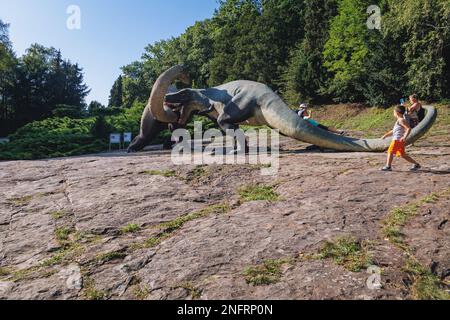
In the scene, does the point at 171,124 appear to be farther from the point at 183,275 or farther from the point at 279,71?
the point at 279,71

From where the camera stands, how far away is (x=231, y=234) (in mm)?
3684

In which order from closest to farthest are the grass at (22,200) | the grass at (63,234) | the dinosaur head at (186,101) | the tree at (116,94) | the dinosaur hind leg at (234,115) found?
the grass at (63,234) < the grass at (22,200) < the dinosaur hind leg at (234,115) < the dinosaur head at (186,101) < the tree at (116,94)

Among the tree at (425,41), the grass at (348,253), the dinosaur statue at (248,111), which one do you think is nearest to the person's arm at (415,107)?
the dinosaur statue at (248,111)

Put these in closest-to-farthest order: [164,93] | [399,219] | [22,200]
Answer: [399,219]
[22,200]
[164,93]

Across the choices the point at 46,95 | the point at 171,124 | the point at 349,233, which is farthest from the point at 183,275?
the point at 46,95

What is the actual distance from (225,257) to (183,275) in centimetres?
40

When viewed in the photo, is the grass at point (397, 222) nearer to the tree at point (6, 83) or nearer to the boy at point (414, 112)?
the boy at point (414, 112)

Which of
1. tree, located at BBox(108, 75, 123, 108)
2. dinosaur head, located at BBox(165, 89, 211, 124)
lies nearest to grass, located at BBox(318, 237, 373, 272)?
dinosaur head, located at BBox(165, 89, 211, 124)

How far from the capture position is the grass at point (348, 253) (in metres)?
2.96

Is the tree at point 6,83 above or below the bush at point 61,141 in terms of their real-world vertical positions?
above

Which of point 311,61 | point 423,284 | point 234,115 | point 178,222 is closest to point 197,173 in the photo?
point 178,222

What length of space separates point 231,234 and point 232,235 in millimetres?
27

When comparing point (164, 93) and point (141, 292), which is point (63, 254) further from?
point (164, 93)

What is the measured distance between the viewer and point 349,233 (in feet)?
11.6
